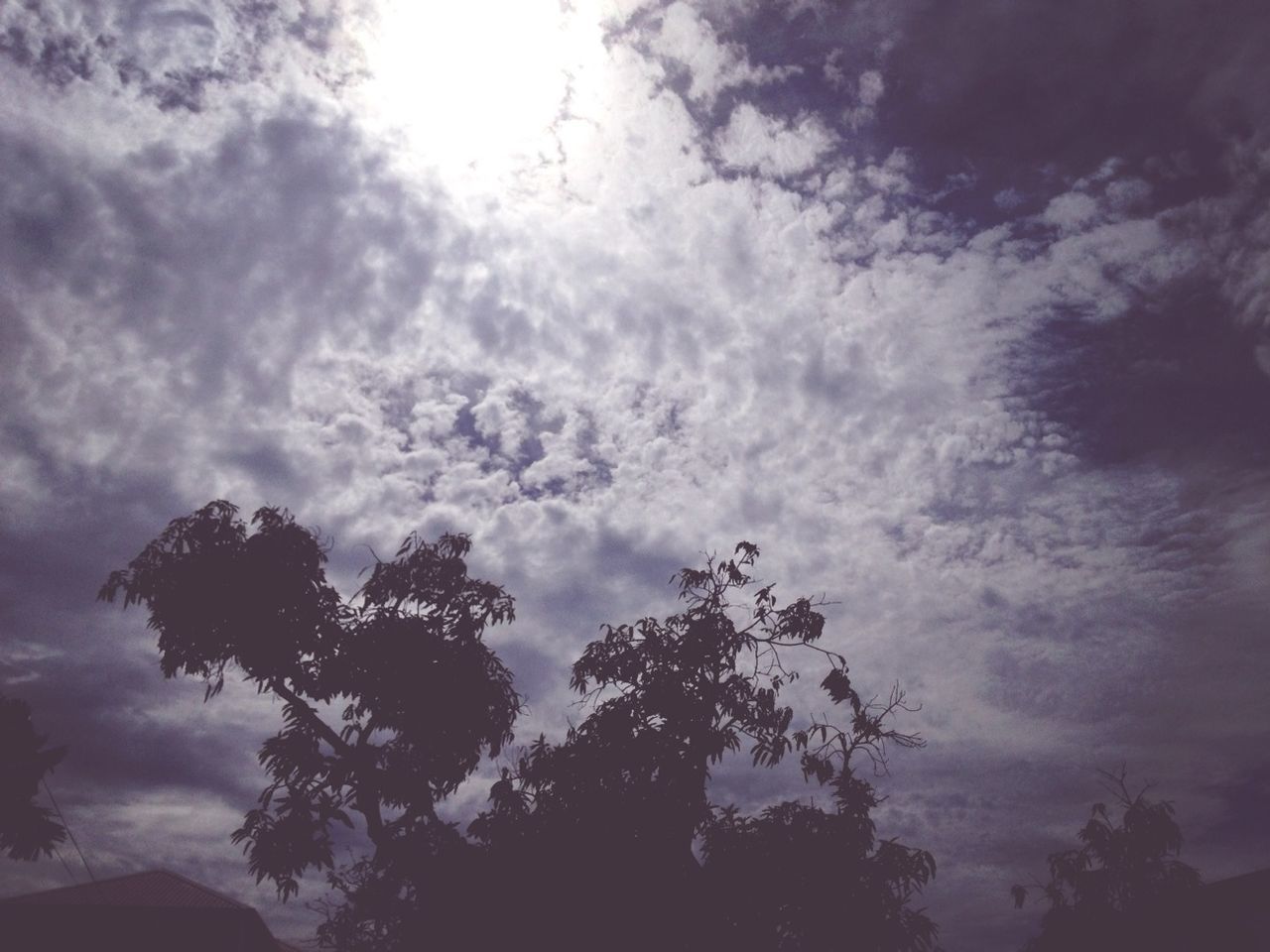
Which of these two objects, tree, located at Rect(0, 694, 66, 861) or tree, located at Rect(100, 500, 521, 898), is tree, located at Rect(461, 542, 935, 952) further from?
tree, located at Rect(0, 694, 66, 861)

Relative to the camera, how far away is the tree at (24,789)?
23.0 metres

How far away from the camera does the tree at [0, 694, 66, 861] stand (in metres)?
23.0

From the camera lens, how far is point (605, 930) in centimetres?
1122

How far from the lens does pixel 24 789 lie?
23656 millimetres

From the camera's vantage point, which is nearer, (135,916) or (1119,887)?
(1119,887)

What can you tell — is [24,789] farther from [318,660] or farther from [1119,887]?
[1119,887]

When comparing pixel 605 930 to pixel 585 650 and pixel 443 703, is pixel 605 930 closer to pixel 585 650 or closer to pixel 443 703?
pixel 585 650

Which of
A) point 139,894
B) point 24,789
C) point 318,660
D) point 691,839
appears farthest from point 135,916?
point 691,839

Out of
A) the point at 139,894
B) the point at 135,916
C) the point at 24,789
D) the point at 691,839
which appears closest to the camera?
the point at 691,839

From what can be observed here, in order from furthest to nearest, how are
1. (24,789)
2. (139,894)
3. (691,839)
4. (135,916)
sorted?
1. (139,894)
2. (135,916)
3. (24,789)
4. (691,839)

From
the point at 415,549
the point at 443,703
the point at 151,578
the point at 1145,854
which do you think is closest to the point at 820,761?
the point at 443,703

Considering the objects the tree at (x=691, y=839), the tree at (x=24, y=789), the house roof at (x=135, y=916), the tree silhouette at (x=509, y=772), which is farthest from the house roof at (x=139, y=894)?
the tree at (x=691, y=839)

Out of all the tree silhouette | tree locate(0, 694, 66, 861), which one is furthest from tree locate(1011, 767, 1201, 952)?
tree locate(0, 694, 66, 861)

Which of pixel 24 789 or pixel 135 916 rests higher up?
pixel 24 789
